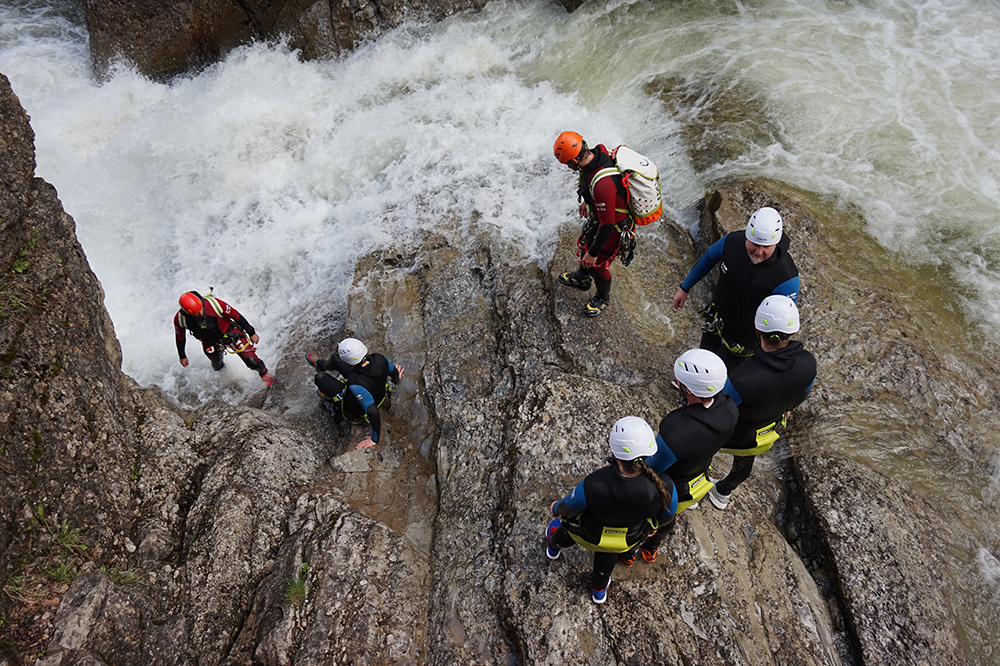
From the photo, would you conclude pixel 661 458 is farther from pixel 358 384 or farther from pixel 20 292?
pixel 20 292

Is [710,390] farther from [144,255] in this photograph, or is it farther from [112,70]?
[112,70]

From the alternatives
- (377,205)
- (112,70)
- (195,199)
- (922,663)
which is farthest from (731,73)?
(112,70)

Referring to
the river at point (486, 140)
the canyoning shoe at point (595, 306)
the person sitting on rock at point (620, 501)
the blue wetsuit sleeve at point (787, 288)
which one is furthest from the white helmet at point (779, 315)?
the river at point (486, 140)

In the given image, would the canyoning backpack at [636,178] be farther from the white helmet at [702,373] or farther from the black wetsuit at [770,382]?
the white helmet at [702,373]

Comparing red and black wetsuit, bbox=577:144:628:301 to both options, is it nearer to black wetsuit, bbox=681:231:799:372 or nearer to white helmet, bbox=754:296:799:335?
black wetsuit, bbox=681:231:799:372

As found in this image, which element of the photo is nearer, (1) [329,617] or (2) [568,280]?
(1) [329,617]

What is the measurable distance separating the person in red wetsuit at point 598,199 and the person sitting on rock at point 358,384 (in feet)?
9.38

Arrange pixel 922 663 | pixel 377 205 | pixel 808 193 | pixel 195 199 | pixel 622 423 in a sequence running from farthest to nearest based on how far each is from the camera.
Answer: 1. pixel 195 199
2. pixel 377 205
3. pixel 808 193
4. pixel 922 663
5. pixel 622 423

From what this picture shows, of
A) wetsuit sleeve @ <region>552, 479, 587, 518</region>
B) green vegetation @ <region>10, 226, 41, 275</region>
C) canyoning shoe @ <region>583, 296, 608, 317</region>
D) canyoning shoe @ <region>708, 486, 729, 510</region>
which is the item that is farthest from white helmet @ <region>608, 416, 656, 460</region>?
green vegetation @ <region>10, 226, 41, 275</region>

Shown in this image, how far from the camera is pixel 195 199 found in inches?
444

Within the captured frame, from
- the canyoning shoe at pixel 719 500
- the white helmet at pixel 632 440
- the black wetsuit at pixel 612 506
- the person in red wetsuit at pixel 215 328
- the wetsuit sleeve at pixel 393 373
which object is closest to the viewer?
the white helmet at pixel 632 440

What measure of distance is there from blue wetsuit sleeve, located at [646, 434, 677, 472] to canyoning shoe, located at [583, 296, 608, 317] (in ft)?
10.2

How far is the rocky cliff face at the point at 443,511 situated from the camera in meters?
4.73

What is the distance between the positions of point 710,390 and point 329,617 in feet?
12.8
